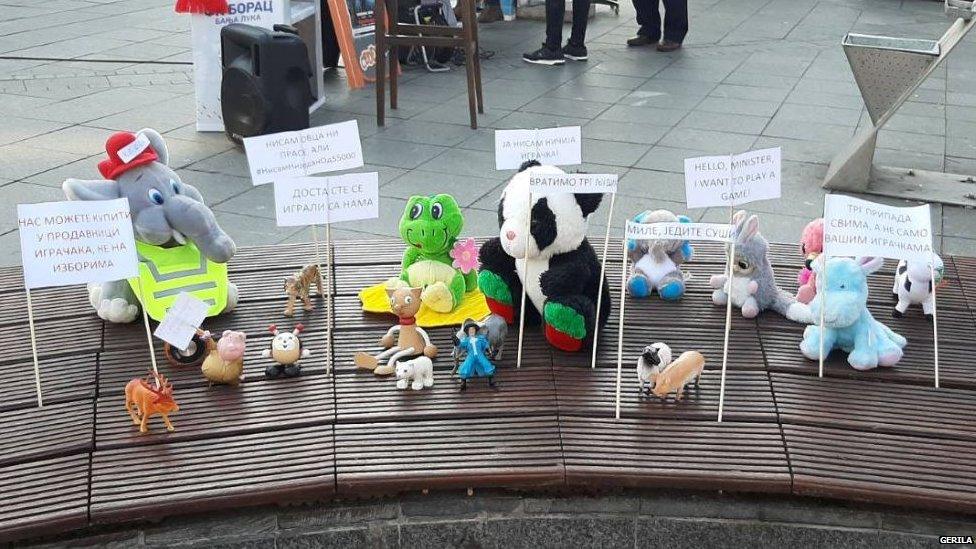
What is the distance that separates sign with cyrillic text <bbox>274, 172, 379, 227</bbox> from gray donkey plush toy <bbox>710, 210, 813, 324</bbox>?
152 centimetres

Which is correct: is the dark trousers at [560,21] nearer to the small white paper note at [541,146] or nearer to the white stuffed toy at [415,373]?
the small white paper note at [541,146]

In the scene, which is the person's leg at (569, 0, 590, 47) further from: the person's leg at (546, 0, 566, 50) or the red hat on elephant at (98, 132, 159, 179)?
the red hat on elephant at (98, 132, 159, 179)

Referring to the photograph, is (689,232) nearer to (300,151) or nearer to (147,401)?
(300,151)

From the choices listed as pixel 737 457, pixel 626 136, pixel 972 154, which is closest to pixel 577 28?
pixel 626 136

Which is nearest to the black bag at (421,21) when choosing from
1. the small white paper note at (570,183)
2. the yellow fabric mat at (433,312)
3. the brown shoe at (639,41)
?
the brown shoe at (639,41)

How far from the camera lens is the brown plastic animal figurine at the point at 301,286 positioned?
4086mm

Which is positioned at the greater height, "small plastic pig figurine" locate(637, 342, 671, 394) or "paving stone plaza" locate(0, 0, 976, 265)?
"small plastic pig figurine" locate(637, 342, 671, 394)

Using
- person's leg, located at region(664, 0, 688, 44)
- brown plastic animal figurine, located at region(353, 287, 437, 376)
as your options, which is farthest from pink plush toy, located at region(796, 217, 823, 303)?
person's leg, located at region(664, 0, 688, 44)

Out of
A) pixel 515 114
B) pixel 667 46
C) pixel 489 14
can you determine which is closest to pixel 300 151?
pixel 515 114

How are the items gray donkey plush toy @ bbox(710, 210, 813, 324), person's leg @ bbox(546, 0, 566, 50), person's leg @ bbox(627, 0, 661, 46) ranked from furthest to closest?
1. person's leg @ bbox(627, 0, 661, 46)
2. person's leg @ bbox(546, 0, 566, 50)
3. gray donkey plush toy @ bbox(710, 210, 813, 324)

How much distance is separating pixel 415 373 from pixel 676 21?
24.8 feet

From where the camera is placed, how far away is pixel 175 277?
3924 mm

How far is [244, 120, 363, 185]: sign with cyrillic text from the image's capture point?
375 cm

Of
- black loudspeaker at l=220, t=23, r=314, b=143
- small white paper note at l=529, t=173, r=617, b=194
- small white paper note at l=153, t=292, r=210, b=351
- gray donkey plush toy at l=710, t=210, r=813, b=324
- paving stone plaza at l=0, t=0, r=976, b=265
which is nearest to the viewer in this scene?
small white paper note at l=153, t=292, r=210, b=351
